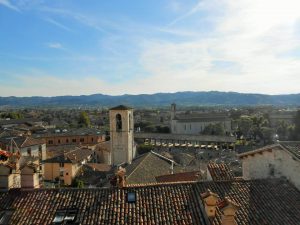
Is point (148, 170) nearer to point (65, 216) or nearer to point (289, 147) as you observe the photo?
point (289, 147)

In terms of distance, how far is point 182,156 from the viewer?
53.8 metres

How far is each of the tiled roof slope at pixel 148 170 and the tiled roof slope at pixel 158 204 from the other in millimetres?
17665

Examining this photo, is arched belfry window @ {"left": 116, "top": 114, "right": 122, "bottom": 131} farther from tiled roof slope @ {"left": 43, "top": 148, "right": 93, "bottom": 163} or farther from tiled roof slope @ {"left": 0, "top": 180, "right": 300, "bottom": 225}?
tiled roof slope @ {"left": 0, "top": 180, "right": 300, "bottom": 225}

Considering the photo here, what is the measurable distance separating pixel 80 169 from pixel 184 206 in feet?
127

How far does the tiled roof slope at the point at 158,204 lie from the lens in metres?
12.5

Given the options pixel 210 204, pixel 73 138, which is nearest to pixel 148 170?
pixel 210 204

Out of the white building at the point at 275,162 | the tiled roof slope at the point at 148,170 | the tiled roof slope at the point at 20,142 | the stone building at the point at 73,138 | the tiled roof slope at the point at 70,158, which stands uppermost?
the white building at the point at 275,162

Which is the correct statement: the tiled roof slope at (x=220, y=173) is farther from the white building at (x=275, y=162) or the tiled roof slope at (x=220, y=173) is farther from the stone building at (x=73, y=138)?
the stone building at (x=73, y=138)

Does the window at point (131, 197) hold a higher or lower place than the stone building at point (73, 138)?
higher

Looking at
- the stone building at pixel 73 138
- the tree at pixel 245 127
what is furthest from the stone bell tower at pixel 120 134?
the tree at pixel 245 127

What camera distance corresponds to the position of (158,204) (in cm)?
1336

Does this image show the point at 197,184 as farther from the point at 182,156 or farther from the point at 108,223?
the point at 182,156

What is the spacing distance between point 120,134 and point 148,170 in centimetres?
1662

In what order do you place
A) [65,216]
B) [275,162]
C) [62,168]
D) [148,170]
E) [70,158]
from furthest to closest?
[70,158] → [62,168] → [148,170] → [275,162] → [65,216]
